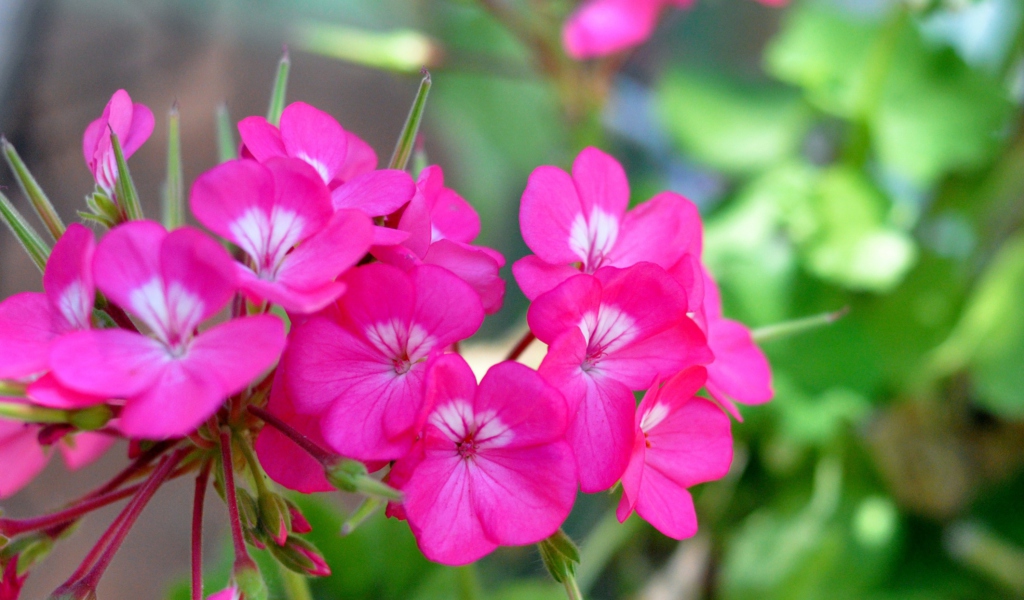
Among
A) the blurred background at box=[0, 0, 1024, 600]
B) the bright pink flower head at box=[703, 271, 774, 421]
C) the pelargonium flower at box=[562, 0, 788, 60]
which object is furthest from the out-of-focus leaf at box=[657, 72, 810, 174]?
the bright pink flower head at box=[703, 271, 774, 421]

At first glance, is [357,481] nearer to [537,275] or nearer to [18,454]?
[537,275]

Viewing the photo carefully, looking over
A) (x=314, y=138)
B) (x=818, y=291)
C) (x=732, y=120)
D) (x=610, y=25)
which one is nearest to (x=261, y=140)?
(x=314, y=138)

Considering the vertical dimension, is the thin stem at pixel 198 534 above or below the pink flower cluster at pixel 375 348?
below

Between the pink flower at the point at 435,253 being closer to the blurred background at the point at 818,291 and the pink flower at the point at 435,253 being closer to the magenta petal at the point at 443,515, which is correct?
the magenta petal at the point at 443,515

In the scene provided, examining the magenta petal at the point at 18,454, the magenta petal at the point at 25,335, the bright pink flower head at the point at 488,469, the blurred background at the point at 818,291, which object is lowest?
the blurred background at the point at 818,291

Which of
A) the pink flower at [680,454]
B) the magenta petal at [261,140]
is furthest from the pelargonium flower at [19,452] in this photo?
the pink flower at [680,454]

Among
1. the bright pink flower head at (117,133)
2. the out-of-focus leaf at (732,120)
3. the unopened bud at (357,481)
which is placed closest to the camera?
the unopened bud at (357,481)

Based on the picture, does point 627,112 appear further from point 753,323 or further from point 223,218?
point 223,218
